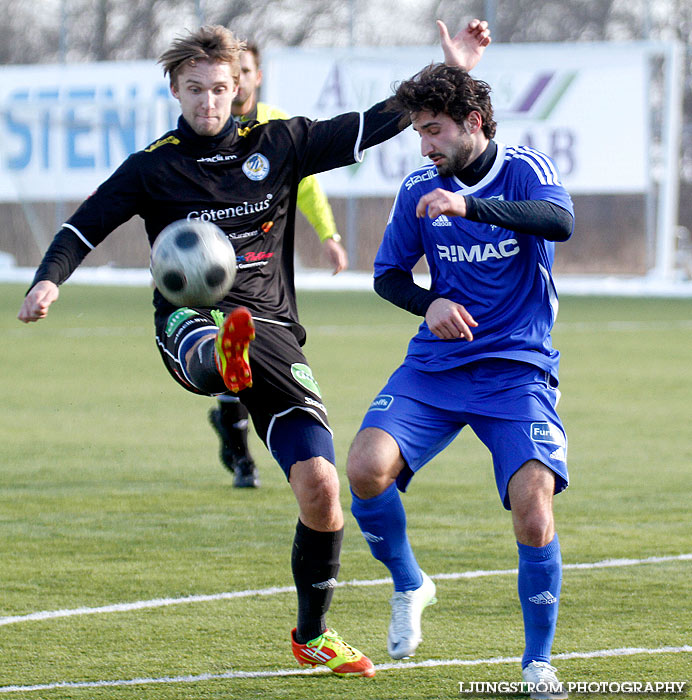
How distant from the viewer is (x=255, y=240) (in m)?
5.10

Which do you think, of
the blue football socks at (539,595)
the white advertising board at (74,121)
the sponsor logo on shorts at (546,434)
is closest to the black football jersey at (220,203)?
the sponsor logo on shorts at (546,434)

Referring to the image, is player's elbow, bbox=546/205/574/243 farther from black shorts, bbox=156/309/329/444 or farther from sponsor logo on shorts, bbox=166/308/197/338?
sponsor logo on shorts, bbox=166/308/197/338

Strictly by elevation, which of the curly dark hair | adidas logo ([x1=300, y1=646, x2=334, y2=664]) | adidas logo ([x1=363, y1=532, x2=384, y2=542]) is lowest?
adidas logo ([x1=300, y1=646, x2=334, y2=664])

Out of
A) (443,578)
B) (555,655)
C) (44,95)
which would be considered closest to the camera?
(555,655)

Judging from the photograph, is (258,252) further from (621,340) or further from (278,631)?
(621,340)

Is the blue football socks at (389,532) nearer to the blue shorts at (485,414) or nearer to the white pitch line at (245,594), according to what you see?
the blue shorts at (485,414)

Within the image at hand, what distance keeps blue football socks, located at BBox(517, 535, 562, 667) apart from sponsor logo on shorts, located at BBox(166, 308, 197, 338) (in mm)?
1459

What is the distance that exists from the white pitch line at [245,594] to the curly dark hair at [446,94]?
2.10 m

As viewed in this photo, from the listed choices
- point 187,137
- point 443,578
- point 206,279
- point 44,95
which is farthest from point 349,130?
point 44,95

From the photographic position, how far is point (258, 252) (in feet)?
16.7

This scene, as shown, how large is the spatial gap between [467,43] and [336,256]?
5.06 ft

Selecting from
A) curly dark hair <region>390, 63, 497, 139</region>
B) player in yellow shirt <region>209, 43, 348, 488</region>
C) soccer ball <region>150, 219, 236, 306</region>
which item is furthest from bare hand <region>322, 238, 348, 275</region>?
curly dark hair <region>390, 63, 497, 139</region>

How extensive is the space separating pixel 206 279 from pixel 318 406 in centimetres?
59

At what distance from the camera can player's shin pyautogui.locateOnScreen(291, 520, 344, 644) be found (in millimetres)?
4656
